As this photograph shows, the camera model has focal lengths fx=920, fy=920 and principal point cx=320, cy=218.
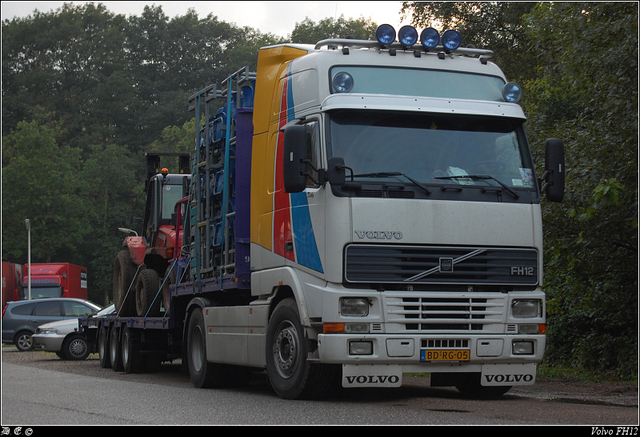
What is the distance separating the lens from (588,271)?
47.9 ft

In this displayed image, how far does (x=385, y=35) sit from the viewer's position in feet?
34.6

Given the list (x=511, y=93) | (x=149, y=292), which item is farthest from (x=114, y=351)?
(x=511, y=93)

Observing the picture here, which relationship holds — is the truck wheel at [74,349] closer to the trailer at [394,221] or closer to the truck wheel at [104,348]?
the truck wheel at [104,348]

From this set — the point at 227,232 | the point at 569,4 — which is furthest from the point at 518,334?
the point at 569,4

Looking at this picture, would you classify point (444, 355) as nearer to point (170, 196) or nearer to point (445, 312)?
point (445, 312)

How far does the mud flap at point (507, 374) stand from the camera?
9.83 meters

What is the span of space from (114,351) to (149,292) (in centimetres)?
281

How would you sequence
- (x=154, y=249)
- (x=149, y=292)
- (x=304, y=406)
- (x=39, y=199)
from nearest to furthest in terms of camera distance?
(x=304, y=406) < (x=149, y=292) < (x=154, y=249) < (x=39, y=199)

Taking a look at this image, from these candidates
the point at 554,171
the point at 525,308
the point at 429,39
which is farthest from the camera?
the point at 429,39

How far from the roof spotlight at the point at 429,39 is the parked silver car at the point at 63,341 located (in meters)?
15.8

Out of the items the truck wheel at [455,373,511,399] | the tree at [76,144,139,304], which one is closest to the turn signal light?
the truck wheel at [455,373,511,399]

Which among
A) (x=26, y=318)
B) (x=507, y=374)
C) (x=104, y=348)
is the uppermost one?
(x=507, y=374)

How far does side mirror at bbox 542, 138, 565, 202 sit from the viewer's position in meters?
10.1

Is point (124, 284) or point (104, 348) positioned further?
point (104, 348)
